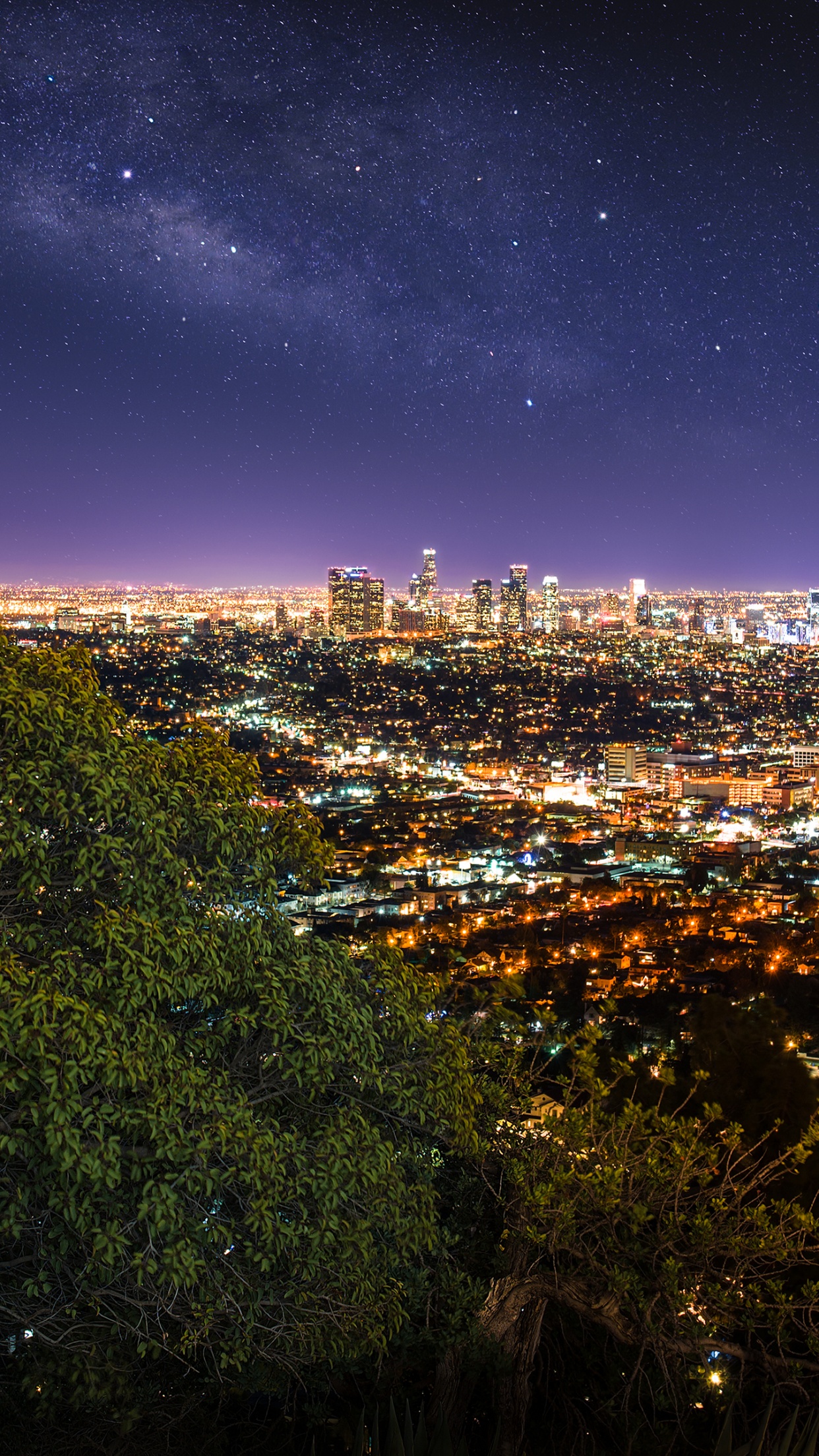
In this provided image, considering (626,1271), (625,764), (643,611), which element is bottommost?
(625,764)

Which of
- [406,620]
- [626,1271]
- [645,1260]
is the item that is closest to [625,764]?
[406,620]

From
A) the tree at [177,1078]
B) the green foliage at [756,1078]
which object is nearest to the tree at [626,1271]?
the tree at [177,1078]

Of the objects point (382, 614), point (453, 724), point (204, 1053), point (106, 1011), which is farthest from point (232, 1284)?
point (382, 614)

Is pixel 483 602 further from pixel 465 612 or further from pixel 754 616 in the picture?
pixel 754 616

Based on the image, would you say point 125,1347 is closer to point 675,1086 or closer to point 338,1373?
point 338,1373

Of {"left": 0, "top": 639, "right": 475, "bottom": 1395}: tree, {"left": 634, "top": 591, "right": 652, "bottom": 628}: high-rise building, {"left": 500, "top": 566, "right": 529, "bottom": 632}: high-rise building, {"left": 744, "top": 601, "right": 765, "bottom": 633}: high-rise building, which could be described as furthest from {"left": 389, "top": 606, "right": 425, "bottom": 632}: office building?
{"left": 0, "top": 639, "right": 475, "bottom": 1395}: tree

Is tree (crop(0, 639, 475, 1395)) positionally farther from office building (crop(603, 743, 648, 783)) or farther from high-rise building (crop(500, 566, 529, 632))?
high-rise building (crop(500, 566, 529, 632))

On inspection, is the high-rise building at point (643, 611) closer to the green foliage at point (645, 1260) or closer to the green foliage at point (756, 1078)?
the green foliage at point (756, 1078)
